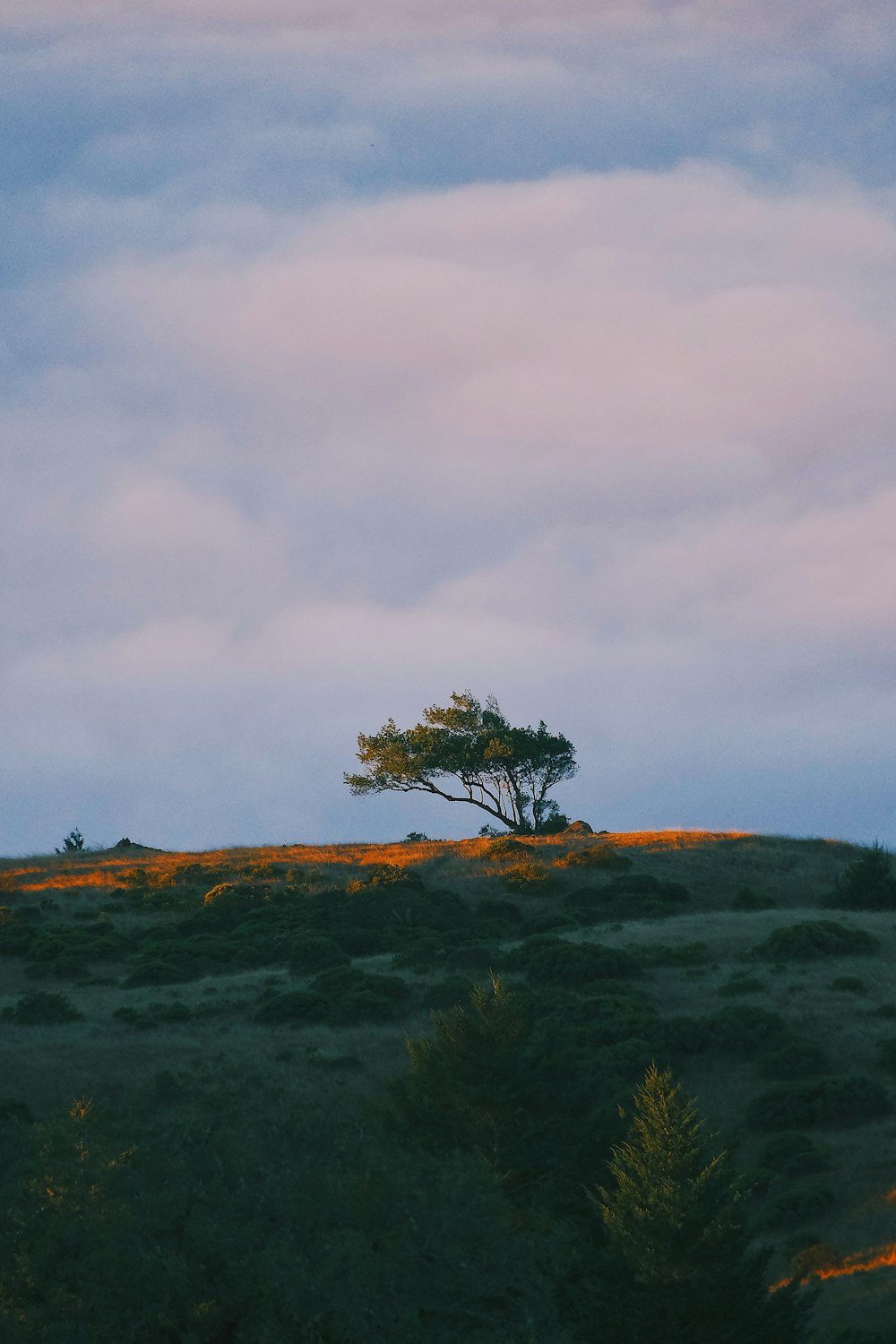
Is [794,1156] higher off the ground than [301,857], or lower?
lower

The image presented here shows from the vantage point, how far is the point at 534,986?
47125 mm

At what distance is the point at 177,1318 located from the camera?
1838cm

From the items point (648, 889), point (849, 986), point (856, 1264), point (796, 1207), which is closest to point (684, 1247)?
point (856, 1264)

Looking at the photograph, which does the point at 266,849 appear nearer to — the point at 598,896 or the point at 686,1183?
the point at 598,896

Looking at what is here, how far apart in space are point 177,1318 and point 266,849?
66409 mm

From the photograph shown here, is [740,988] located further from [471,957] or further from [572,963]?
[471,957]

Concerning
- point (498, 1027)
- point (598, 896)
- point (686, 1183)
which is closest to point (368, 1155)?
point (686, 1183)

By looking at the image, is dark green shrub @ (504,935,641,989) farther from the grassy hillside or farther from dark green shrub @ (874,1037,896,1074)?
dark green shrub @ (874,1037,896,1074)

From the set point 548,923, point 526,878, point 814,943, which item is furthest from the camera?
point 526,878

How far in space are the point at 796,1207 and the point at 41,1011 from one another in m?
27.3

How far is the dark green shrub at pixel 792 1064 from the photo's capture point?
38531 millimetres

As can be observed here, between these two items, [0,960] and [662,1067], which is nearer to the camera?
[662,1067]

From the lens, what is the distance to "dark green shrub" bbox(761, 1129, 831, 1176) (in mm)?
32594

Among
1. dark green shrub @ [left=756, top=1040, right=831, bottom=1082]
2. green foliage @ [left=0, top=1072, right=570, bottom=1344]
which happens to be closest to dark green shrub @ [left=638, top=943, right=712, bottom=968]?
dark green shrub @ [left=756, top=1040, right=831, bottom=1082]
